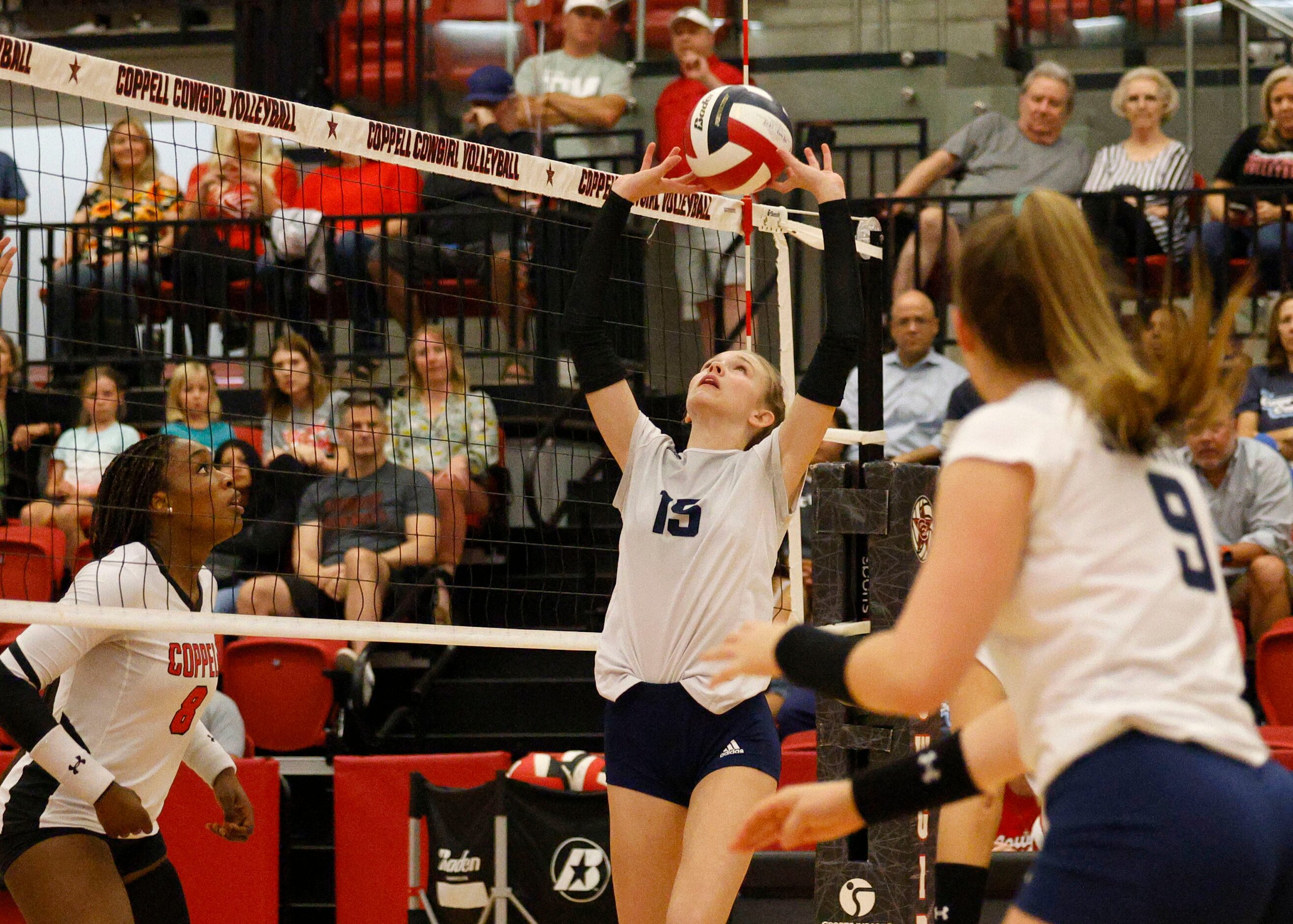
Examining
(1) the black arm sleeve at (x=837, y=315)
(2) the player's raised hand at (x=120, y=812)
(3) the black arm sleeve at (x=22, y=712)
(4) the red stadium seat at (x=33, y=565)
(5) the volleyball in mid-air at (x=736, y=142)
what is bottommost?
(2) the player's raised hand at (x=120, y=812)

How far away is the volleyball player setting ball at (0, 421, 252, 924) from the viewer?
11.5ft

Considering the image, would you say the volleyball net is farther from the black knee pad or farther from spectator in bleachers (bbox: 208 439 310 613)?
the black knee pad

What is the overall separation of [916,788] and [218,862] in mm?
4595

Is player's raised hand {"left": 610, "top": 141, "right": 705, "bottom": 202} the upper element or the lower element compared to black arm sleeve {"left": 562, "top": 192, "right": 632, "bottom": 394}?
upper

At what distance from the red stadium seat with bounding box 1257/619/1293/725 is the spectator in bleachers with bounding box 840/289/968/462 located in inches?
82.6

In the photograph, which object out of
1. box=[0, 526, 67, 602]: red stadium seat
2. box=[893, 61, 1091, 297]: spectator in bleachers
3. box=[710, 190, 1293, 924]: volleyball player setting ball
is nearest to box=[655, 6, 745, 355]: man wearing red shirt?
box=[893, 61, 1091, 297]: spectator in bleachers

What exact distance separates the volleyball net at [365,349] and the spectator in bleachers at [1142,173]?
1857mm

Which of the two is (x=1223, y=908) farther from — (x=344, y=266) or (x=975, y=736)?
(x=344, y=266)

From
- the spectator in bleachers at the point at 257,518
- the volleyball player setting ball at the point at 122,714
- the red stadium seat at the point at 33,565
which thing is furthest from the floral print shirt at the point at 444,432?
the volleyball player setting ball at the point at 122,714

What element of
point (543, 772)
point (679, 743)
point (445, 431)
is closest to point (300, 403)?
point (445, 431)

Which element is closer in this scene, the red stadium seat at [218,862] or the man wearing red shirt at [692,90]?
the red stadium seat at [218,862]

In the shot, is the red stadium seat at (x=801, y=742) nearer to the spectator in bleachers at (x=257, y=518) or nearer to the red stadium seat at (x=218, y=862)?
the red stadium seat at (x=218, y=862)

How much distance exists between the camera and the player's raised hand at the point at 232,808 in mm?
4113

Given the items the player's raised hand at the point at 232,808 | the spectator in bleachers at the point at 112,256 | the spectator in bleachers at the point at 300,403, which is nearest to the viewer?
the player's raised hand at the point at 232,808
